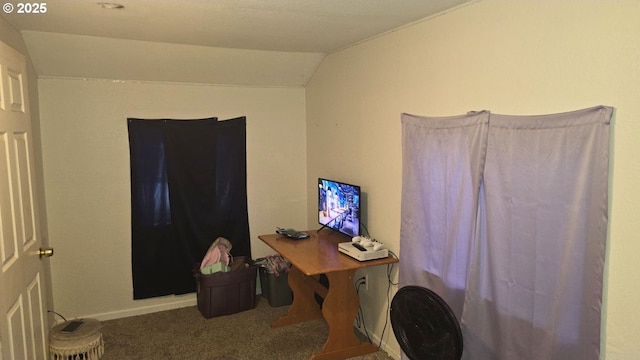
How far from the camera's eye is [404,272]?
2875 mm

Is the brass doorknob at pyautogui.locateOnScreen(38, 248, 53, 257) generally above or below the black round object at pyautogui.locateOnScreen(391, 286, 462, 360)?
above

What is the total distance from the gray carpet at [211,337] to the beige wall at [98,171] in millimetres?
269

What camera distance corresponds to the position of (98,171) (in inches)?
146

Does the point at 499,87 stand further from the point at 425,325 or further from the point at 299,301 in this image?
the point at 299,301

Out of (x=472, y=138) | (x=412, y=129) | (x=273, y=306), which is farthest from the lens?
(x=273, y=306)

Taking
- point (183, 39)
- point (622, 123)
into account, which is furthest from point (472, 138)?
point (183, 39)

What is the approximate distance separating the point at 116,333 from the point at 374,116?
8.91 feet

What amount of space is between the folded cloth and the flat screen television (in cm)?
91

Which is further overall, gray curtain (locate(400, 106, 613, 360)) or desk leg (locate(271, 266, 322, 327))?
desk leg (locate(271, 266, 322, 327))

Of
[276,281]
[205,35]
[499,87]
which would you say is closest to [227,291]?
[276,281]

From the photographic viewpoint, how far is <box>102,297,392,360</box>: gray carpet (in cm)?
320

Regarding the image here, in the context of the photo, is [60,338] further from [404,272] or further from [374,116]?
[374,116]

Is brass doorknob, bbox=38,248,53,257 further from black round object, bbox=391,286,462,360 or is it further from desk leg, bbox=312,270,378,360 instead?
black round object, bbox=391,286,462,360

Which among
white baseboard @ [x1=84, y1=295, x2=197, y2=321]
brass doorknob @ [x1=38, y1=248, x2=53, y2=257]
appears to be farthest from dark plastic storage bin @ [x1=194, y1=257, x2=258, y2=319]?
brass doorknob @ [x1=38, y1=248, x2=53, y2=257]
